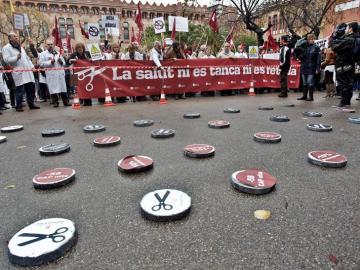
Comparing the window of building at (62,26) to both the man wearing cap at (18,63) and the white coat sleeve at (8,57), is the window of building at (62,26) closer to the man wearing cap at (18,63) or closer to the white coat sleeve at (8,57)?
the man wearing cap at (18,63)

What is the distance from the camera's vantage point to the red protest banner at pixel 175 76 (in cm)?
1012

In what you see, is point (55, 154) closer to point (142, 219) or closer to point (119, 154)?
point (119, 154)

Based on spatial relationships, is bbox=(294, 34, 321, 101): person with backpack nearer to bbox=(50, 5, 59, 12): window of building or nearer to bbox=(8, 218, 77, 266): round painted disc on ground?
bbox=(8, 218, 77, 266): round painted disc on ground

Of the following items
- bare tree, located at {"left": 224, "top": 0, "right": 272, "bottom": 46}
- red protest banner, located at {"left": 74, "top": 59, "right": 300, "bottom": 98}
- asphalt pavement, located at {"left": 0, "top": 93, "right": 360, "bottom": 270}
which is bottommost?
asphalt pavement, located at {"left": 0, "top": 93, "right": 360, "bottom": 270}

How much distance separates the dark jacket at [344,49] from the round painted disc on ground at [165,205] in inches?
273

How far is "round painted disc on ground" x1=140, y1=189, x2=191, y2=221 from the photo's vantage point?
7.71ft

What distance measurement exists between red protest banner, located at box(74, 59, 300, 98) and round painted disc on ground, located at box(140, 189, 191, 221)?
829cm

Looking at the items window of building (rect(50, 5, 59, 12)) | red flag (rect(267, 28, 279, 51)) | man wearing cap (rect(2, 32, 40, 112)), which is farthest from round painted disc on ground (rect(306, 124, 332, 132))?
window of building (rect(50, 5, 59, 12))

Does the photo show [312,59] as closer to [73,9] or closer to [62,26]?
[62,26]

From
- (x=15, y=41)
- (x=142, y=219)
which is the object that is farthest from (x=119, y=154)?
(x=15, y=41)

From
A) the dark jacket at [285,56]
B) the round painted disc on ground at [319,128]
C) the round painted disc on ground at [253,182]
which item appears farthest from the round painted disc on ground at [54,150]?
the dark jacket at [285,56]

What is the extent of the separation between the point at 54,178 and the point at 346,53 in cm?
783

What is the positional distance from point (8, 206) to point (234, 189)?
2287 millimetres

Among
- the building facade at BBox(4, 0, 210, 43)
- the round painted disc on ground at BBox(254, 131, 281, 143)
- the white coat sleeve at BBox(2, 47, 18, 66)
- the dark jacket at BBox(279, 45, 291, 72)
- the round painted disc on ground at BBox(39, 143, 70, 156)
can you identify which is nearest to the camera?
the round painted disc on ground at BBox(39, 143, 70, 156)
